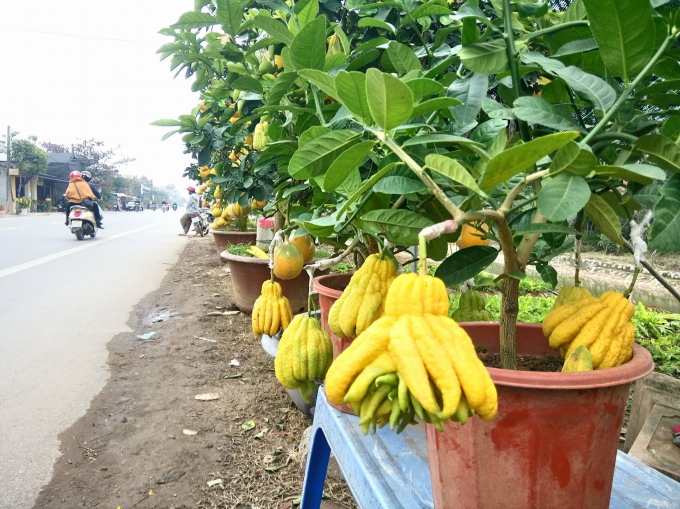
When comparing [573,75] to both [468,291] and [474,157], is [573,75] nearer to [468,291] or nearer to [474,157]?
[474,157]

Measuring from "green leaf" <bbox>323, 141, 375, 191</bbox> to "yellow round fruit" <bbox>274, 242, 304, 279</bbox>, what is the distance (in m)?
1.40

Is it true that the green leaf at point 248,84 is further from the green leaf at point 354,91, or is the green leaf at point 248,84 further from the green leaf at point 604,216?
the green leaf at point 604,216

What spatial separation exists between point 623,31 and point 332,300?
1.13 metres

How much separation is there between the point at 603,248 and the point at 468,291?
400 inches

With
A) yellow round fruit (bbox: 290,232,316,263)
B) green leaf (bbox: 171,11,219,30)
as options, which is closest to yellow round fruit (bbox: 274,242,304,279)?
yellow round fruit (bbox: 290,232,316,263)

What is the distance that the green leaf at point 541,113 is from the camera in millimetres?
777

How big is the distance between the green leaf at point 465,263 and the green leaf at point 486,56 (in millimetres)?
339

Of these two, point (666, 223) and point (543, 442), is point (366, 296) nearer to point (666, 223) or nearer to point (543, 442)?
point (543, 442)

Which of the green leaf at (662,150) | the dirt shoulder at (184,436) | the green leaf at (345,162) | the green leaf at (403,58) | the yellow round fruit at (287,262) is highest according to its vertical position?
the green leaf at (403,58)

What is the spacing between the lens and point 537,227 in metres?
0.81

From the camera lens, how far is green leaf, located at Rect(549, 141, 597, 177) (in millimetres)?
649

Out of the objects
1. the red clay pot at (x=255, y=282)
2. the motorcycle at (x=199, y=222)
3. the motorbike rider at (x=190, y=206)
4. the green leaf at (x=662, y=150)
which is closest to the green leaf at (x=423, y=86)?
the green leaf at (x=662, y=150)

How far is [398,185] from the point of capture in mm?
820

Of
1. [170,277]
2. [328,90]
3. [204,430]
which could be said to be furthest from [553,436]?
[170,277]
